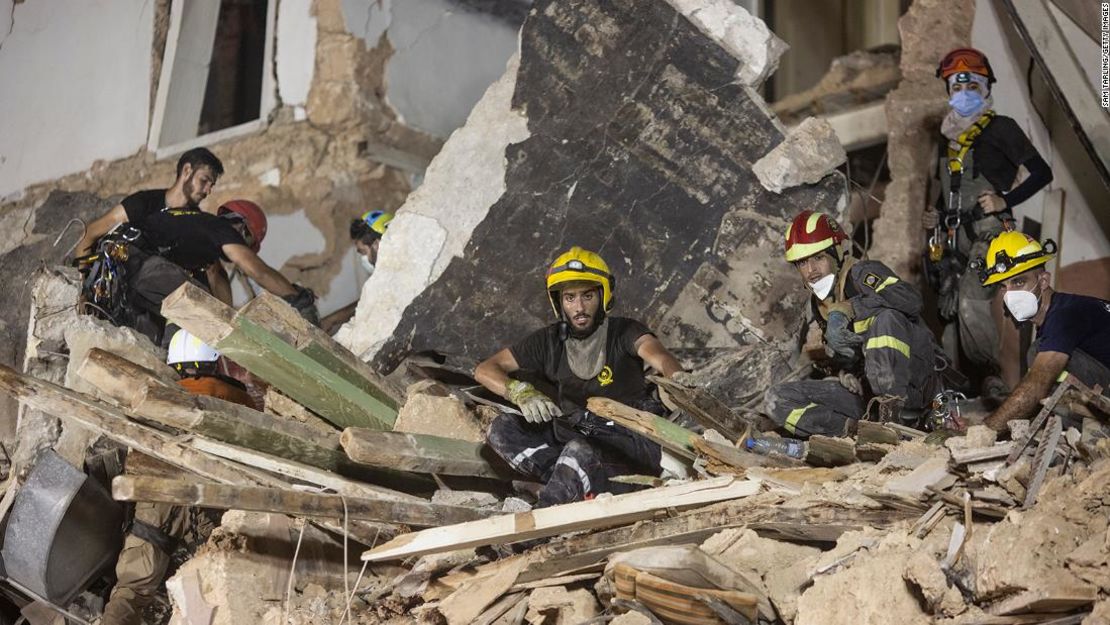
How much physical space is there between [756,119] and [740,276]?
3.25ft

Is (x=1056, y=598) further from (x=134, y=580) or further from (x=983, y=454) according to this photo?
→ (x=134, y=580)

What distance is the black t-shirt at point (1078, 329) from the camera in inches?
225

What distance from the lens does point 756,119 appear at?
7.85m

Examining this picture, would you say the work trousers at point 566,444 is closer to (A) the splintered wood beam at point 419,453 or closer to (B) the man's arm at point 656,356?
(A) the splintered wood beam at point 419,453

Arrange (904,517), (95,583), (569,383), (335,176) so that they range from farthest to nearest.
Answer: (335,176), (95,583), (569,383), (904,517)

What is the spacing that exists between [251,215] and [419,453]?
3985 millimetres

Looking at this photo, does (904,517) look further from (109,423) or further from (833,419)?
(109,423)

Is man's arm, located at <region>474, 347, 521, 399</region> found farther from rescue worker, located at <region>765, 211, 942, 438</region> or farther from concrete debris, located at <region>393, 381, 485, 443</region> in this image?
rescue worker, located at <region>765, 211, 942, 438</region>

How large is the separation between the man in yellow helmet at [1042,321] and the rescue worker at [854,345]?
1.46 ft

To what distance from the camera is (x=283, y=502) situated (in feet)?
17.1

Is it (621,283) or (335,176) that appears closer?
(621,283)

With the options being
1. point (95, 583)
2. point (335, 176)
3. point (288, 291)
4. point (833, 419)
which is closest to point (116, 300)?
point (288, 291)

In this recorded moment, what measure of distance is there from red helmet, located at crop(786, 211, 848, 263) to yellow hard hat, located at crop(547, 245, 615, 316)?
0.97 metres

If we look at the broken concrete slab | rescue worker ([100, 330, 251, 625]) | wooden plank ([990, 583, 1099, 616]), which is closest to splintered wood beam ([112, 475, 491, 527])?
rescue worker ([100, 330, 251, 625])
